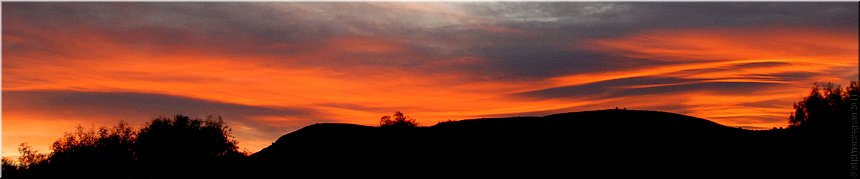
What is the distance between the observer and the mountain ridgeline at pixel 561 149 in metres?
64.9

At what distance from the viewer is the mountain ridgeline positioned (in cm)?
6494

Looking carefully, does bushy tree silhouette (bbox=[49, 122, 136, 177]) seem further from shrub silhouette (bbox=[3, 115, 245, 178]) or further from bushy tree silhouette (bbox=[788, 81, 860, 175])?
bushy tree silhouette (bbox=[788, 81, 860, 175])

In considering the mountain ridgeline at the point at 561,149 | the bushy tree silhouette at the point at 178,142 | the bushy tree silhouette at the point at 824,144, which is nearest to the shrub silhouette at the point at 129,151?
the bushy tree silhouette at the point at 178,142

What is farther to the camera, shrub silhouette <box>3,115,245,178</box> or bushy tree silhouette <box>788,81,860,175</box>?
shrub silhouette <box>3,115,245,178</box>

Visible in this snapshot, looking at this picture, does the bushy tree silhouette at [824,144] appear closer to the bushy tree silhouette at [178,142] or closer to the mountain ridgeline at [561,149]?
the mountain ridgeline at [561,149]

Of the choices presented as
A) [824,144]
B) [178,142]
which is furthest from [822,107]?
[178,142]

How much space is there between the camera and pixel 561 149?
70812 mm

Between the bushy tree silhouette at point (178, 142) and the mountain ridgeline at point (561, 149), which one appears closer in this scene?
the mountain ridgeline at point (561, 149)

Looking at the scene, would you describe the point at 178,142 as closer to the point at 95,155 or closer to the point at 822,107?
the point at 95,155

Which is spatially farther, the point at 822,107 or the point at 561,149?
the point at 822,107

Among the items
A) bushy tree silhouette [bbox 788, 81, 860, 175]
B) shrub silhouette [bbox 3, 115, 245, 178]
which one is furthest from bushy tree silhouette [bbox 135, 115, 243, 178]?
bushy tree silhouette [bbox 788, 81, 860, 175]

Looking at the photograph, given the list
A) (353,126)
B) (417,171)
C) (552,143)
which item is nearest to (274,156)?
(353,126)

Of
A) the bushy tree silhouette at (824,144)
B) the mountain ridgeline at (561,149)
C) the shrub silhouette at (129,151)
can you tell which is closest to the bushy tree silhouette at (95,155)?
the shrub silhouette at (129,151)

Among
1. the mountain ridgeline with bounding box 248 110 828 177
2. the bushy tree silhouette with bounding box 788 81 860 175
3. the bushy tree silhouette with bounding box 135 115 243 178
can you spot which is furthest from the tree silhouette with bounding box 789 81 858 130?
the bushy tree silhouette with bounding box 135 115 243 178
